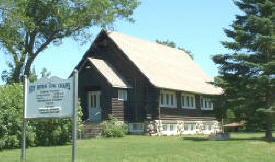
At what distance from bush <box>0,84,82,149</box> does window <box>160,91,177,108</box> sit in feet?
34.5

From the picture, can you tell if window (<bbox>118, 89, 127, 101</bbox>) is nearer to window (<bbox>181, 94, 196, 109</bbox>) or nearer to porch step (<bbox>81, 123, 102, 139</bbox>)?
porch step (<bbox>81, 123, 102, 139</bbox>)

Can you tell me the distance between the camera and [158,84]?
96.6ft

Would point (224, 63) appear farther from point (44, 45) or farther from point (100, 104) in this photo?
point (44, 45)

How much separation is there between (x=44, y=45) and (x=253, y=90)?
1832 cm

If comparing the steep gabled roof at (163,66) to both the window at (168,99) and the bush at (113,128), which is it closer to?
the window at (168,99)

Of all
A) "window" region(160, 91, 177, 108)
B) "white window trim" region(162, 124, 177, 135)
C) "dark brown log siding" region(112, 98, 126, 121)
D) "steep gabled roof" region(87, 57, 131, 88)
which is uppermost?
"steep gabled roof" region(87, 57, 131, 88)

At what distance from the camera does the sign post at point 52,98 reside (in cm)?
1300

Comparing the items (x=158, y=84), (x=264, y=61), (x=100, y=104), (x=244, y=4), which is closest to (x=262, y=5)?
(x=244, y=4)

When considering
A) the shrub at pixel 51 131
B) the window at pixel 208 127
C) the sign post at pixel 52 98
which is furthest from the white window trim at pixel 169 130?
the sign post at pixel 52 98

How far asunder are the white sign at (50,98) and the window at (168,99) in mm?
17988

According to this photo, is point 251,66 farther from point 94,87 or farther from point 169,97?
point 94,87

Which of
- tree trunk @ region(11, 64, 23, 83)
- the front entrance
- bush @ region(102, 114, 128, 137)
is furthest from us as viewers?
tree trunk @ region(11, 64, 23, 83)

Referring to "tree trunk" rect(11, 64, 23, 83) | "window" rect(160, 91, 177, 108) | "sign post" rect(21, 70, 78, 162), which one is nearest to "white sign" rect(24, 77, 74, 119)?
"sign post" rect(21, 70, 78, 162)

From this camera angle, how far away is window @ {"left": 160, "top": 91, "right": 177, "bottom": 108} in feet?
103
